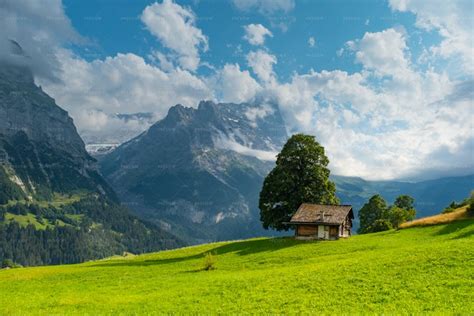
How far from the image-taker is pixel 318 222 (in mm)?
72375

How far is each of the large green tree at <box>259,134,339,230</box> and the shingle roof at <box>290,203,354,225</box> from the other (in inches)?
147

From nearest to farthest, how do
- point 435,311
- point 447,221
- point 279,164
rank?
point 435,311, point 447,221, point 279,164

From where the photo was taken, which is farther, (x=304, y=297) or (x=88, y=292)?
(x=88, y=292)

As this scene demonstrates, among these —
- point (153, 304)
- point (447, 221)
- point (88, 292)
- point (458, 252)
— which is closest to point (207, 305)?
point (153, 304)

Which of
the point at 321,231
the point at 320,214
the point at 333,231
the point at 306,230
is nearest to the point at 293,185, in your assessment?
the point at 320,214

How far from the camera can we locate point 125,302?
32.4m

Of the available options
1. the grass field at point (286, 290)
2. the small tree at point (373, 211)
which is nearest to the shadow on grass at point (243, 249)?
the grass field at point (286, 290)

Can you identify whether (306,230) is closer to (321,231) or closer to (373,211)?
(321,231)

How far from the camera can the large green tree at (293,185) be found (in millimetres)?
81250

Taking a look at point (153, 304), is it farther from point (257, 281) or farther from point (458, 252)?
point (458, 252)

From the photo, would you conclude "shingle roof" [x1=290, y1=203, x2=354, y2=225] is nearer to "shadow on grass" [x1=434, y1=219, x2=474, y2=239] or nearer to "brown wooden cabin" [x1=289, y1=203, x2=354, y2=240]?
"brown wooden cabin" [x1=289, y1=203, x2=354, y2=240]

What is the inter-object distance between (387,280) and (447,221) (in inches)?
1572

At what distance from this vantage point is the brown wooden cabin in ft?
240

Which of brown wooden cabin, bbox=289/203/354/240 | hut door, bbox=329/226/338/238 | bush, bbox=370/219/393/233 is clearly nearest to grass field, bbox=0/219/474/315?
brown wooden cabin, bbox=289/203/354/240
